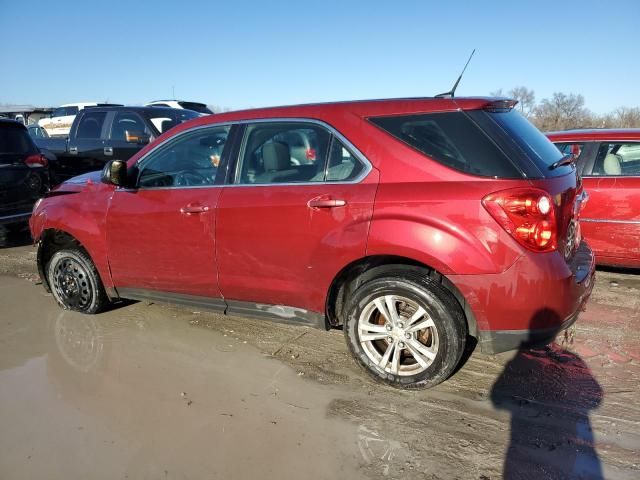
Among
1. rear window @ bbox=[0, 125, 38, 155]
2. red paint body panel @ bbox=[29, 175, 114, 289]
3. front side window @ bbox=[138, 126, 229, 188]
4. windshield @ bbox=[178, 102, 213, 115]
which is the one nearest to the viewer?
front side window @ bbox=[138, 126, 229, 188]

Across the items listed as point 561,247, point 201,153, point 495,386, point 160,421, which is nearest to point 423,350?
point 495,386

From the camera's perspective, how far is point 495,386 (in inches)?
126

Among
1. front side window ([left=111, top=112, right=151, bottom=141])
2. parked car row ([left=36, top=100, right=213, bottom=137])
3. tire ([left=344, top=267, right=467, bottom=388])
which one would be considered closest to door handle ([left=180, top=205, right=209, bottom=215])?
tire ([left=344, top=267, right=467, bottom=388])

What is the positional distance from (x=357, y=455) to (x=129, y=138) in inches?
293

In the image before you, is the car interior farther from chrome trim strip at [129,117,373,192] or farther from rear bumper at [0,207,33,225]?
rear bumper at [0,207,33,225]

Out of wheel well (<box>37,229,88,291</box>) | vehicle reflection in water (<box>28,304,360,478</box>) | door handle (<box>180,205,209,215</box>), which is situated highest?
door handle (<box>180,205,209,215</box>)

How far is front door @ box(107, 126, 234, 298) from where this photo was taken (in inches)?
145

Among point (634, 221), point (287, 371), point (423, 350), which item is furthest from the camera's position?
point (634, 221)

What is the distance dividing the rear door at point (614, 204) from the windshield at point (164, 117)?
634 cm

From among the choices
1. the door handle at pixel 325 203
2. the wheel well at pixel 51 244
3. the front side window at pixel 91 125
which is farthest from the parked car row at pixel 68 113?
the door handle at pixel 325 203

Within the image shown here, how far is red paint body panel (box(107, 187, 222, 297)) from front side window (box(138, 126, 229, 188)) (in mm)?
110

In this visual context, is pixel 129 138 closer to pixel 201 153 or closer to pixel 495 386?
pixel 201 153

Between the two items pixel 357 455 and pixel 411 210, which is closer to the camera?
pixel 357 455

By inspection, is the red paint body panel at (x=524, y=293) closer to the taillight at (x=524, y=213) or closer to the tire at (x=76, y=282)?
the taillight at (x=524, y=213)
